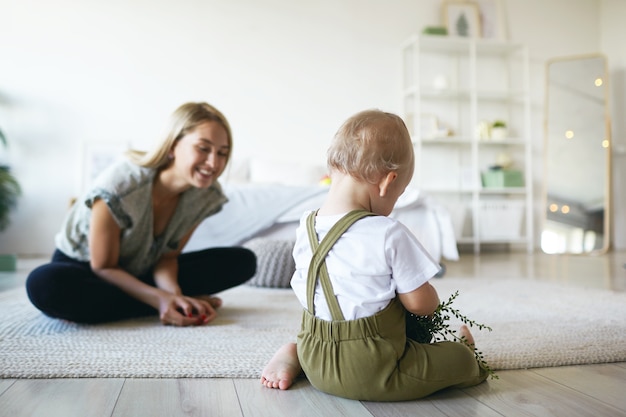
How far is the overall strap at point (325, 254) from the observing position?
41.4 inches

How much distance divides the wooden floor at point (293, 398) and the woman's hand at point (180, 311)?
21.7 inches

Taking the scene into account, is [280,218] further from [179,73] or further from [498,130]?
[498,130]

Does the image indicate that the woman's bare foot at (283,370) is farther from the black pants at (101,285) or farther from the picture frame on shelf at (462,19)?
the picture frame on shelf at (462,19)

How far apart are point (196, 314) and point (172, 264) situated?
0.25 meters

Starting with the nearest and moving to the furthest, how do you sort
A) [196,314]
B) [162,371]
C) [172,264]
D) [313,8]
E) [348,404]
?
[348,404]
[162,371]
[196,314]
[172,264]
[313,8]

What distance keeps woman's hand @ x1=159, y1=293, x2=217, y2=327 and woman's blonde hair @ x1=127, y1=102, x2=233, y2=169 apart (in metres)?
0.41

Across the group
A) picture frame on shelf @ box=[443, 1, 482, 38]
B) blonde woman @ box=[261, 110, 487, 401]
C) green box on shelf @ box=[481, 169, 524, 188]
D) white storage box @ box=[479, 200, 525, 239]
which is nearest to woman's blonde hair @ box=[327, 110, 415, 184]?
blonde woman @ box=[261, 110, 487, 401]

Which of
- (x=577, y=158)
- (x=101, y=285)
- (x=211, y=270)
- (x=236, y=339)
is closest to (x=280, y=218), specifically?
(x=211, y=270)

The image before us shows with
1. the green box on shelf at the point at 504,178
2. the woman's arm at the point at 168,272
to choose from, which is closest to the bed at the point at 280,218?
the woman's arm at the point at 168,272

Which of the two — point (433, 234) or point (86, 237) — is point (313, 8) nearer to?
point (433, 234)

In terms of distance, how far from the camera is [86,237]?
1850 millimetres

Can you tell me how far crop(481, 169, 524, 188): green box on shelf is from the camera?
5.46 metres

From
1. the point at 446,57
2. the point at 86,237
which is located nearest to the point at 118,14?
the point at 446,57

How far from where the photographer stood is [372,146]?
1.04m
